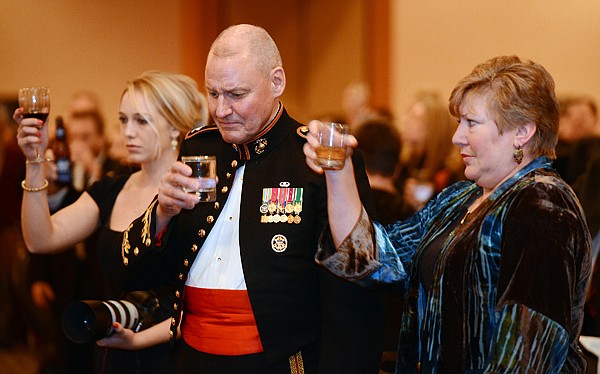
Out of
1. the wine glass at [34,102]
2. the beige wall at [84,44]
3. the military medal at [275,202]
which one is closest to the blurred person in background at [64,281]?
the wine glass at [34,102]

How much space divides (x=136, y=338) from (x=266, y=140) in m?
0.81

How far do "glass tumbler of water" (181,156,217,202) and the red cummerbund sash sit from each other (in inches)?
12.1

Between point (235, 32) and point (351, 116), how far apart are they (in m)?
4.70

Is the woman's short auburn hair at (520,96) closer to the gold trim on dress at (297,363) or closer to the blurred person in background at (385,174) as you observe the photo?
the gold trim on dress at (297,363)

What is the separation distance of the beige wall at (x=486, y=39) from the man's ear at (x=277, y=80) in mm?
4553

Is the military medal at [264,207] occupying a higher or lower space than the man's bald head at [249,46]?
lower

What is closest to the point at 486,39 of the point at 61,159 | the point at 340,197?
the point at 61,159

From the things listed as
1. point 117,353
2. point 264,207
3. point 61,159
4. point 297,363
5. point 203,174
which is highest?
point 203,174

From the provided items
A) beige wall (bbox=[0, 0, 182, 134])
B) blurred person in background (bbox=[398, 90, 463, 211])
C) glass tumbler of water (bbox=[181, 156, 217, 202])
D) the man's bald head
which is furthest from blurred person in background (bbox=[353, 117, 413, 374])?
beige wall (bbox=[0, 0, 182, 134])

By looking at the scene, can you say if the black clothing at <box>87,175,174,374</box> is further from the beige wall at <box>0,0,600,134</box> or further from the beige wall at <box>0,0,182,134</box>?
the beige wall at <box>0,0,182,134</box>

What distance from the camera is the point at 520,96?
6.79 ft

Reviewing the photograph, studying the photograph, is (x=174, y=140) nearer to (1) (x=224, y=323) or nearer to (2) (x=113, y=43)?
(1) (x=224, y=323)

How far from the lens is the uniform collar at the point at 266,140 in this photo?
2.34m

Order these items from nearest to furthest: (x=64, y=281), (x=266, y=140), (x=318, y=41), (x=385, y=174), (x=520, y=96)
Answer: (x=520, y=96), (x=266, y=140), (x=385, y=174), (x=64, y=281), (x=318, y=41)
